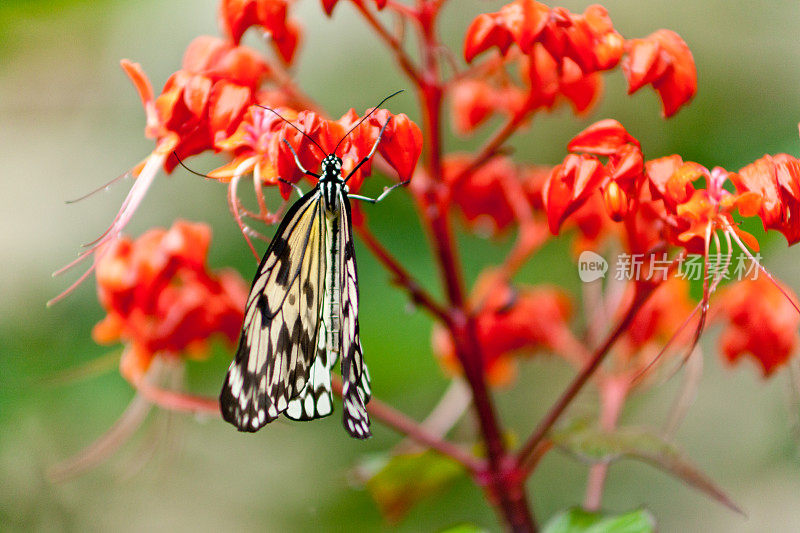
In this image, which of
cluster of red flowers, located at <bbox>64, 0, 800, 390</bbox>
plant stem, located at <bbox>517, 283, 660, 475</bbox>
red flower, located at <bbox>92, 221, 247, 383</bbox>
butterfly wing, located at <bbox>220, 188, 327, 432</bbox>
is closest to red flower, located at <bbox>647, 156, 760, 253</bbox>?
cluster of red flowers, located at <bbox>64, 0, 800, 390</bbox>

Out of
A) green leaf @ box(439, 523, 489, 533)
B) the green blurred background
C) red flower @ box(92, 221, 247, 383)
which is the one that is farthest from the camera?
the green blurred background

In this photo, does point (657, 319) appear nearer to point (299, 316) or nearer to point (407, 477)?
point (407, 477)

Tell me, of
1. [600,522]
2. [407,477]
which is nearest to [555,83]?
[600,522]

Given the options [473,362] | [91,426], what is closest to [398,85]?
[91,426]

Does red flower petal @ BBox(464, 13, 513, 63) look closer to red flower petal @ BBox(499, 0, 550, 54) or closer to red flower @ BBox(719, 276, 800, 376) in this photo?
red flower petal @ BBox(499, 0, 550, 54)

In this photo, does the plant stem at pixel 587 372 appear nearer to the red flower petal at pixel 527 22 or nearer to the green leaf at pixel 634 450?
the green leaf at pixel 634 450

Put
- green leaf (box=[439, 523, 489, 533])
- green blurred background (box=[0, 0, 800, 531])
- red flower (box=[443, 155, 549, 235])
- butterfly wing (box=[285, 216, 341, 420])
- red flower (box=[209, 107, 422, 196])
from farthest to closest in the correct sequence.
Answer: green blurred background (box=[0, 0, 800, 531]) < red flower (box=[443, 155, 549, 235]) < green leaf (box=[439, 523, 489, 533]) < butterfly wing (box=[285, 216, 341, 420]) < red flower (box=[209, 107, 422, 196])
